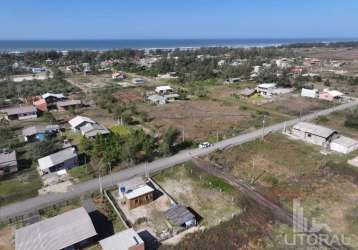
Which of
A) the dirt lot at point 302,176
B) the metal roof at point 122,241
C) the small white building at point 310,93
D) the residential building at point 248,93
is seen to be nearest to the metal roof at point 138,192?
the metal roof at point 122,241

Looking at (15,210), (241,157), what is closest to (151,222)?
(15,210)

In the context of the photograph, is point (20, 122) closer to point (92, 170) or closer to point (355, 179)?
point (92, 170)

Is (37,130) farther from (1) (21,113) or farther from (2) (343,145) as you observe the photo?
(2) (343,145)

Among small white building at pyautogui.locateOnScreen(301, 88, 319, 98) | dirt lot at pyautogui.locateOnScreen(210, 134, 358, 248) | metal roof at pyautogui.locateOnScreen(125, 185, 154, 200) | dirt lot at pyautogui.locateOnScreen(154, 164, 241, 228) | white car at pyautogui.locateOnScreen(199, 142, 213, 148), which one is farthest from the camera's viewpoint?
small white building at pyautogui.locateOnScreen(301, 88, 319, 98)

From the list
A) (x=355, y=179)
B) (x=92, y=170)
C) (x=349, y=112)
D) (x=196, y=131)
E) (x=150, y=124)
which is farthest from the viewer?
A: (x=349, y=112)

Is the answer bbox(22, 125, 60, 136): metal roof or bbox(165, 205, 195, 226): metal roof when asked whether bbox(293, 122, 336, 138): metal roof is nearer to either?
bbox(165, 205, 195, 226): metal roof

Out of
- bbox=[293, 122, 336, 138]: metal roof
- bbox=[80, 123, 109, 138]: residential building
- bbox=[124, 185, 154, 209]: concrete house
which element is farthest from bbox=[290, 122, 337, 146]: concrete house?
bbox=[80, 123, 109, 138]: residential building

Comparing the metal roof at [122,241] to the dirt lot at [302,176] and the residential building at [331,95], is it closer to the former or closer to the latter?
the dirt lot at [302,176]

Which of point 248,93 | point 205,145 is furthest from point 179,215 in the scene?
point 248,93
